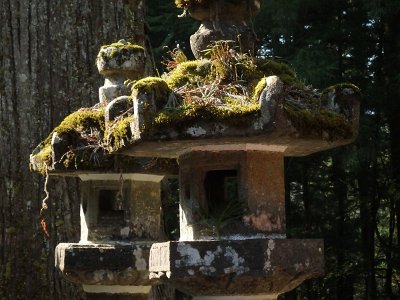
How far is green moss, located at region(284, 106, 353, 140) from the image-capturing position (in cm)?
377

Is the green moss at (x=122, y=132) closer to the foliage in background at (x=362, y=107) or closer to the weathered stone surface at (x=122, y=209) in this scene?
the weathered stone surface at (x=122, y=209)

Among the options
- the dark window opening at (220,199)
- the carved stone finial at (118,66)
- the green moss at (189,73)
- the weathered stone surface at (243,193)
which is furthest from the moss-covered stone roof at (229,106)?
the carved stone finial at (118,66)

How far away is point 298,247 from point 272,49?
340 inches

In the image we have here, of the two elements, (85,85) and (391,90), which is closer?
(85,85)

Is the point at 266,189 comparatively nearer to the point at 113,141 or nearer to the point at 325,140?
the point at 325,140

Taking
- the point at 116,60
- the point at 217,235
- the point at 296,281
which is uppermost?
the point at 116,60

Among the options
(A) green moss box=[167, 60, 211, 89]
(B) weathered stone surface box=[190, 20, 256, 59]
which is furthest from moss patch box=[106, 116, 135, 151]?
(B) weathered stone surface box=[190, 20, 256, 59]

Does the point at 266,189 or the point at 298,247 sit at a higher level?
the point at 266,189

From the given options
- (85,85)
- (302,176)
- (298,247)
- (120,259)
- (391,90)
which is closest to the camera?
(298,247)

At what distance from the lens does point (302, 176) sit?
555 inches

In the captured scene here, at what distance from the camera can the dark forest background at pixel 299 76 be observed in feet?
22.4

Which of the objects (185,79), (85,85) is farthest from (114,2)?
(185,79)

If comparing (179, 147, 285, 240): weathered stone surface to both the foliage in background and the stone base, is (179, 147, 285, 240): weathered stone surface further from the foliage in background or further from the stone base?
the foliage in background

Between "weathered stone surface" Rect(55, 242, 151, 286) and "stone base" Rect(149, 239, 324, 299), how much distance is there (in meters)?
1.23
